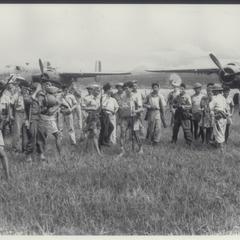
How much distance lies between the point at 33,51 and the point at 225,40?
98.3 inches

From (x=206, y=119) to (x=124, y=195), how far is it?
262 cm

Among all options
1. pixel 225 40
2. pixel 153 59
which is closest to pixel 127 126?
pixel 153 59

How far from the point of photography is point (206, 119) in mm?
8672

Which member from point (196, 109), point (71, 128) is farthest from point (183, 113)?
point (71, 128)

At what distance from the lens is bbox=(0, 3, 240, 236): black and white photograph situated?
6.37 metres

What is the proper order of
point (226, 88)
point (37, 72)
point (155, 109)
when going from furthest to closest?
point (155, 109)
point (226, 88)
point (37, 72)

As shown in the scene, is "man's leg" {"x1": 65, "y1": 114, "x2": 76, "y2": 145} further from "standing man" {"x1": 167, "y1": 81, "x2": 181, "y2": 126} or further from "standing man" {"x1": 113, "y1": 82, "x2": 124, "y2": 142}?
"standing man" {"x1": 167, "y1": 81, "x2": 181, "y2": 126}

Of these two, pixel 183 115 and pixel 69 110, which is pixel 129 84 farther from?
pixel 183 115

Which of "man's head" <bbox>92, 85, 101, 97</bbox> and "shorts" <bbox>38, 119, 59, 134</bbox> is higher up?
"man's head" <bbox>92, 85, 101, 97</bbox>

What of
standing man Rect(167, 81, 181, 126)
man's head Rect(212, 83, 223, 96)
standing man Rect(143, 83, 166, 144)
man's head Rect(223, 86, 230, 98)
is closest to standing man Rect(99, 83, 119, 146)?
standing man Rect(143, 83, 166, 144)

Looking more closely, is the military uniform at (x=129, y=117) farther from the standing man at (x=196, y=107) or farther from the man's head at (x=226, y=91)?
the man's head at (x=226, y=91)

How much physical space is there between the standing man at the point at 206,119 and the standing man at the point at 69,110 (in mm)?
2051

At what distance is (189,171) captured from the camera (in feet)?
23.6

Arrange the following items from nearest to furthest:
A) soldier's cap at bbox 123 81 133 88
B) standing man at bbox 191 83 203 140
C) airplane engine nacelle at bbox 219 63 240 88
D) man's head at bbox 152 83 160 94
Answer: soldier's cap at bbox 123 81 133 88, airplane engine nacelle at bbox 219 63 240 88, man's head at bbox 152 83 160 94, standing man at bbox 191 83 203 140
